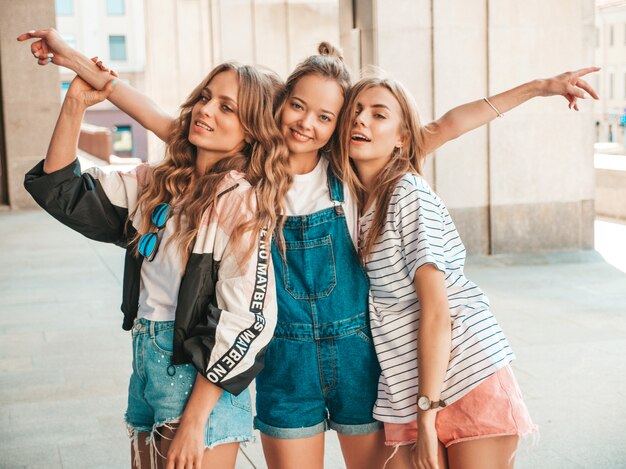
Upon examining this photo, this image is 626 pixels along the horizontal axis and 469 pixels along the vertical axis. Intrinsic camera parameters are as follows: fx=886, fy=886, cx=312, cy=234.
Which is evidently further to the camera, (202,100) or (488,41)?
(488,41)

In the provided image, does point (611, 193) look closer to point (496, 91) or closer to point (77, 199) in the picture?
point (496, 91)

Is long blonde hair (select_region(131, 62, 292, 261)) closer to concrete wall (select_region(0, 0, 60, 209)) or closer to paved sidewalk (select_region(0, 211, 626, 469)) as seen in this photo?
paved sidewalk (select_region(0, 211, 626, 469))

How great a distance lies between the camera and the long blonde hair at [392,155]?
301 cm

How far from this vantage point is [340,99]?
3.19 metres

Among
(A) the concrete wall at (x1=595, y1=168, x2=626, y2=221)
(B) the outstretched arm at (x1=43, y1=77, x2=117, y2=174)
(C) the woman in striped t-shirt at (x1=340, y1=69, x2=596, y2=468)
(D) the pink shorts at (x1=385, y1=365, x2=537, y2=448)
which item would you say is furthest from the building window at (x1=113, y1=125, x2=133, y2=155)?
(D) the pink shorts at (x1=385, y1=365, x2=537, y2=448)

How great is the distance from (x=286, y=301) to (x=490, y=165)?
29.6 ft

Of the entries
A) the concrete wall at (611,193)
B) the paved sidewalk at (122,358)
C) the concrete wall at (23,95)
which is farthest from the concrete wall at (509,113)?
the concrete wall at (23,95)

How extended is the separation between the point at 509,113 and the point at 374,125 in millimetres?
8830

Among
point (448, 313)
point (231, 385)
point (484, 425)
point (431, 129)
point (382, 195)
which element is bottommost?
point (484, 425)

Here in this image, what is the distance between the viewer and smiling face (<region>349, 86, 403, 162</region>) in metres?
3.11

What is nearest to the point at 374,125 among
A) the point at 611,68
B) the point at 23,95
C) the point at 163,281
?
the point at 163,281

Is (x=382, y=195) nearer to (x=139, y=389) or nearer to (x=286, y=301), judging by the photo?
(x=286, y=301)

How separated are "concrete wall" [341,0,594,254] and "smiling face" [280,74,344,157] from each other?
8213mm

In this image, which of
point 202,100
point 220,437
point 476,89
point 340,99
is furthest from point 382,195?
point 476,89
